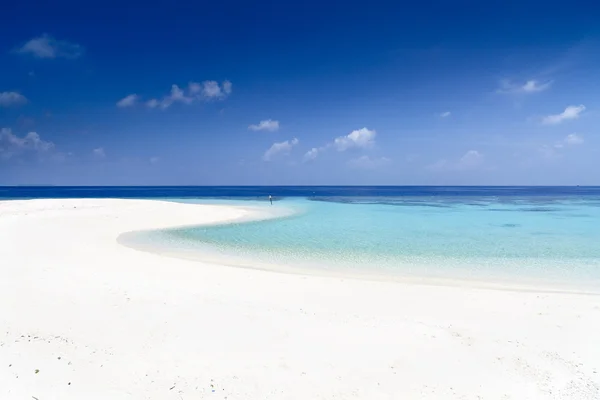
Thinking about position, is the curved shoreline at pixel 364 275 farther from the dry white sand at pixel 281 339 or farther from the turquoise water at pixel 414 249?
the dry white sand at pixel 281 339

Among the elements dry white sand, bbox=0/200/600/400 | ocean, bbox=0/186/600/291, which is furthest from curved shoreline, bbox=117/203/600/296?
dry white sand, bbox=0/200/600/400

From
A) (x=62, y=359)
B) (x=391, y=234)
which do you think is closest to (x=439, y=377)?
(x=62, y=359)

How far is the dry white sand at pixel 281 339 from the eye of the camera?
5.36 meters

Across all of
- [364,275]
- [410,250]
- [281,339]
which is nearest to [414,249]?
[410,250]

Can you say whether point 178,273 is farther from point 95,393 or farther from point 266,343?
point 95,393

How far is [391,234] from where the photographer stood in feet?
73.2

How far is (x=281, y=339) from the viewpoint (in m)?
6.88

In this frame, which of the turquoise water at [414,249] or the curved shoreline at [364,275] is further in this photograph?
the turquoise water at [414,249]

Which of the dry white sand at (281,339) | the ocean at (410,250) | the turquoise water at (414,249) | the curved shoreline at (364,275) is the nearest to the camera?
the dry white sand at (281,339)

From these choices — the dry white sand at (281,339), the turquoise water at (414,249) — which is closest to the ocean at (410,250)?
the turquoise water at (414,249)

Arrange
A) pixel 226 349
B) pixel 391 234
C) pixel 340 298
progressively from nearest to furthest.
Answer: pixel 226 349
pixel 340 298
pixel 391 234

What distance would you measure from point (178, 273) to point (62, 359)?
5.99 m

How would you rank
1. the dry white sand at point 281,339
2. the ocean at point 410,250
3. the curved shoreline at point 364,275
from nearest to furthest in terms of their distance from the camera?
1. the dry white sand at point 281,339
2. the curved shoreline at point 364,275
3. the ocean at point 410,250

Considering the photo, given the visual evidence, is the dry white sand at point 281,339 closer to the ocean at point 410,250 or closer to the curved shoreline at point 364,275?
the curved shoreline at point 364,275
